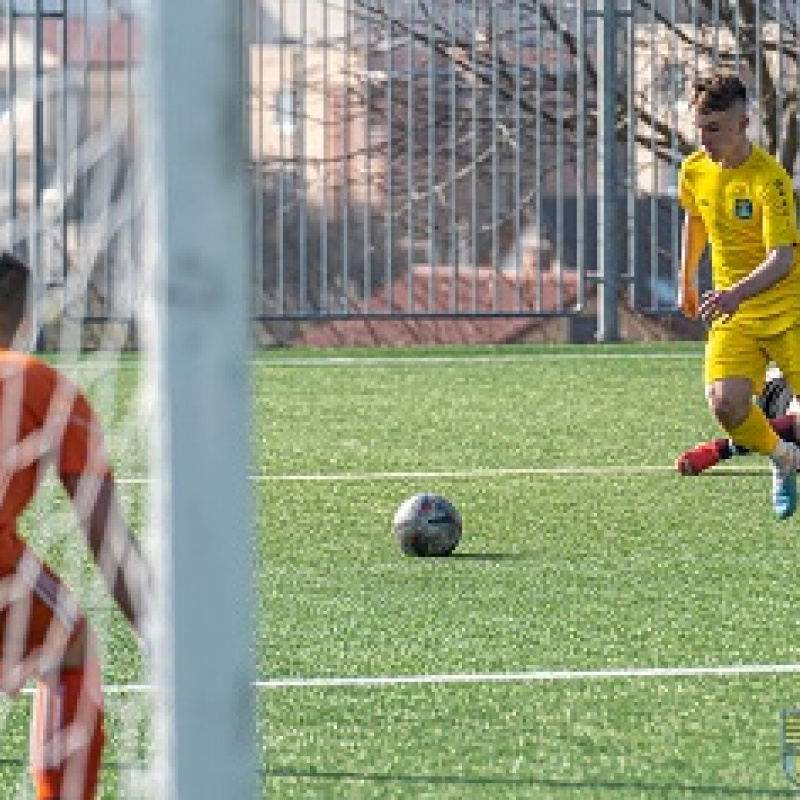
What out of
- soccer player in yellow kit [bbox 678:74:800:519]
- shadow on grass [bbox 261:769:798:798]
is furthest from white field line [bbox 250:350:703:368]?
shadow on grass [bbox 261:769:798:798]

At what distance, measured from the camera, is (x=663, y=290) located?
1923 centimetres

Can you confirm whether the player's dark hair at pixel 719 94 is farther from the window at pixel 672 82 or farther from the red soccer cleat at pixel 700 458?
the window at pixel 672 82

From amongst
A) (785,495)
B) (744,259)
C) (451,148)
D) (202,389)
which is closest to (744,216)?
(744,259)

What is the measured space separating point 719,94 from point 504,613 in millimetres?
2835

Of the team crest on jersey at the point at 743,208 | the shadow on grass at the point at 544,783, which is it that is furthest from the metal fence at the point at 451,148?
the shadow on grass at the point at 544,783

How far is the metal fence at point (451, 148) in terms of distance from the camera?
61.3 feet

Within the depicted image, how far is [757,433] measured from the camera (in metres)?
10.3

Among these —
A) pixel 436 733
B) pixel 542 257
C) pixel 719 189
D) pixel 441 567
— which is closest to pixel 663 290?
pixel 542 257

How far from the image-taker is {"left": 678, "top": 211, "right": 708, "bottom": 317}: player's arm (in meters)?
10.5

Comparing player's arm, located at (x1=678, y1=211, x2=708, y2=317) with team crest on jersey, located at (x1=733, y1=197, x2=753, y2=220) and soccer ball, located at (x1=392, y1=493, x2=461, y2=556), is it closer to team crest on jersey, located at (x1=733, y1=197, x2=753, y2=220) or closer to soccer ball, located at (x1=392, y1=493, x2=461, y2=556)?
team crest on jersey, located at (x1=733, y1=197, x2=753, y2=220)

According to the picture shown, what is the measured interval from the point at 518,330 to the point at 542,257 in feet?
1.82

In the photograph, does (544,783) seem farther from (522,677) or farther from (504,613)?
(504,613)

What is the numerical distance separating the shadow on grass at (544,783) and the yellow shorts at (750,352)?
4.97 meters

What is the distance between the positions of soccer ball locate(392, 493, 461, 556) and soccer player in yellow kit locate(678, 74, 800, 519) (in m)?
1.66
